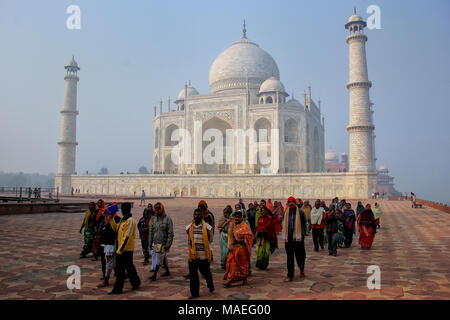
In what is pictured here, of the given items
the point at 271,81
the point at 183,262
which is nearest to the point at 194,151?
the point at 271,81

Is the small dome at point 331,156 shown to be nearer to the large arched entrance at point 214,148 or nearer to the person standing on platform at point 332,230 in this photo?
the large arched entrance at point 214,148

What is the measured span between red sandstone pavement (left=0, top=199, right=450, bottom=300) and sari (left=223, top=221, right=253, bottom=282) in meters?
0.17

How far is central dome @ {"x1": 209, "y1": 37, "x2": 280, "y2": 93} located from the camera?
125ft

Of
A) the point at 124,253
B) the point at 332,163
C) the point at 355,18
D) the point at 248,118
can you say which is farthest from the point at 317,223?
the point at 332,163

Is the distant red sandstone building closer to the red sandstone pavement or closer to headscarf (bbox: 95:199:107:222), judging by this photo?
the red sandstone pavement

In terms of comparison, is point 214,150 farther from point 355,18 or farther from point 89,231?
point 89,231

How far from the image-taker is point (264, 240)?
5297mm

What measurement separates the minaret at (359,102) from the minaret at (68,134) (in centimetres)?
2826

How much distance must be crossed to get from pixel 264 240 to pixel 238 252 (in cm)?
97

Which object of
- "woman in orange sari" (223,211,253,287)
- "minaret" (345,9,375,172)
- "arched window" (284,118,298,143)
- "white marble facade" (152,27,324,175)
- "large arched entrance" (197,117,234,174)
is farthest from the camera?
"large arched entrance" (197,117,234,174)

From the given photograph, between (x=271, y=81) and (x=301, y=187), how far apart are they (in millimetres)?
13171

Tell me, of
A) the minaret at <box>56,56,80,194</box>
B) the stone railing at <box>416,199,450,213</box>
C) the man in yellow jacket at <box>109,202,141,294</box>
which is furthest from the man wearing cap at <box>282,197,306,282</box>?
the minaret at <box>56,56,80,194</box>

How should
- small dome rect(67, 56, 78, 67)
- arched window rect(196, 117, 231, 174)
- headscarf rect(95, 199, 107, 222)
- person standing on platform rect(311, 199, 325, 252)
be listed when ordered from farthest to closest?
small dome rect(67, 56, 78, 67), arched window rect(196, 117, 231, 174), person standing on platform rect(311, 199, 325, 252), headscarf rect(95, 199, 107, 222)

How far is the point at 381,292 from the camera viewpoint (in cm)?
398
